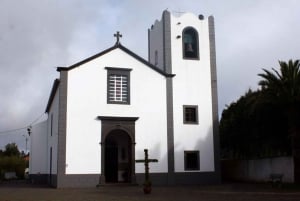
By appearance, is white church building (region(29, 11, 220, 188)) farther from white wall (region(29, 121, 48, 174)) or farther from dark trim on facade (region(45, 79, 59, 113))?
white wall (region(29, 121, 48, 174))

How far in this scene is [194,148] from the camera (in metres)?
30.9

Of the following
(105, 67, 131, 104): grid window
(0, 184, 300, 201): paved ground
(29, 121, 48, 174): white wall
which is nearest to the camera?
(0, 184, 300, 201): paved ground

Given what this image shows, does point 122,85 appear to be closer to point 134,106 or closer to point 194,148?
point 134,106

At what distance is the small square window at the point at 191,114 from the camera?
102 feet

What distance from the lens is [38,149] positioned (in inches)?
1539

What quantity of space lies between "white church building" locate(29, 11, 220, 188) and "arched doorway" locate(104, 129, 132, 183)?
7 cm

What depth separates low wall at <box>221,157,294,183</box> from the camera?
2848 centimetres

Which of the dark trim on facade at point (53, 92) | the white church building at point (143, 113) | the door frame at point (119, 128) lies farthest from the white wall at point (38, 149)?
the door frame at point (119, 128)

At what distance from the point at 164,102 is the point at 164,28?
5471mm

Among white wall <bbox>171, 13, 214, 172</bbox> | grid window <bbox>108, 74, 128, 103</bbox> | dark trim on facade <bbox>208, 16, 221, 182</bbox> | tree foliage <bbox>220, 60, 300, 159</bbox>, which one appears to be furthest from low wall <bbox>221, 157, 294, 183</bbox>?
grid window <bbox>108, 74, 128, 103</bbox>

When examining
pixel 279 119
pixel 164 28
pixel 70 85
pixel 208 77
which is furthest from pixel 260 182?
pixel 70 85

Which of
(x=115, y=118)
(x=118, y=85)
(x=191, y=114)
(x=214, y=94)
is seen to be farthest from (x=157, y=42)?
(x=115, y=118)

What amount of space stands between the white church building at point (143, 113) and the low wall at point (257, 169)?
3.46 meters

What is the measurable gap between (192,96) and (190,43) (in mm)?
4037
